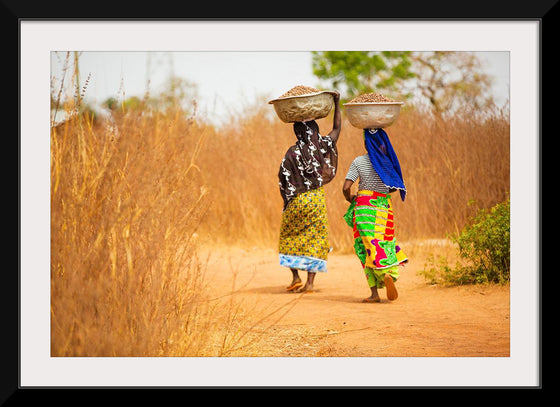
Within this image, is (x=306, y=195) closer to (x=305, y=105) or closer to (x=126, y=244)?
(x=305, y=105)

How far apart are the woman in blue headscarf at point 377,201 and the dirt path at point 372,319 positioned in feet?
1.38

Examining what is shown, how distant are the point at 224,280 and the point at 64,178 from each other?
4.31 m

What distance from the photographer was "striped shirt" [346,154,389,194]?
6.20 m

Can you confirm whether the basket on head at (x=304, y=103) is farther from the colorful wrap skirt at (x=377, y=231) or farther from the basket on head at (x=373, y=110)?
the colorful wrap skirt at (x=377, y=231)

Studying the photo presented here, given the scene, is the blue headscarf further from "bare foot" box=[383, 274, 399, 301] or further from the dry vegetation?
the dry vegetation

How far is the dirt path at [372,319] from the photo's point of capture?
4859 millimetres

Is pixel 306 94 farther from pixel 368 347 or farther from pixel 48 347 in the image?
pixel 48 347

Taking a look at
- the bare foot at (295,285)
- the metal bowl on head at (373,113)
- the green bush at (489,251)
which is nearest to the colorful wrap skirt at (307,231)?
the bare foot at (295,285)

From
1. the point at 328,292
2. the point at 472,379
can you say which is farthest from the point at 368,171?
the point at 472,379

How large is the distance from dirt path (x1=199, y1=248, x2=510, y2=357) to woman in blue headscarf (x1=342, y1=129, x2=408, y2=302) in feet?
1.38

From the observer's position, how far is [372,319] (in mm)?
5723

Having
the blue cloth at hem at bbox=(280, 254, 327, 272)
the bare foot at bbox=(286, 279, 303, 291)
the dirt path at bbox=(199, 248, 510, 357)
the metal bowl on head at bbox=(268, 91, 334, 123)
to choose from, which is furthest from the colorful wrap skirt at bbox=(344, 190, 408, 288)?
the bare foot at bbox=(286, 279, 303, 291)

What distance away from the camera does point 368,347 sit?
192 inches

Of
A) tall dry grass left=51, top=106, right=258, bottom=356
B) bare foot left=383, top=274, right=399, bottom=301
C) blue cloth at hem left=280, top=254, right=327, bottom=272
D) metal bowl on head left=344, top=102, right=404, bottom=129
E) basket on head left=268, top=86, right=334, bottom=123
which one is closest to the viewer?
tall dry grass left=51, top=106, right=258, bottom=356
